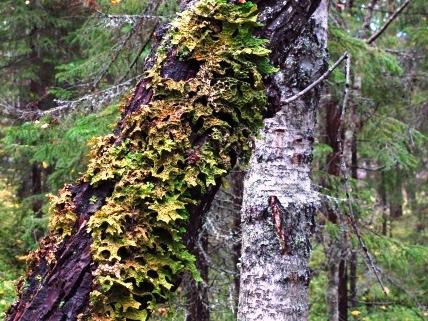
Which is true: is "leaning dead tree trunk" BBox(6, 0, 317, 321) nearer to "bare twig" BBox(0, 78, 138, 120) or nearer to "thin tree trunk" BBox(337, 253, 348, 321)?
"bare twig" BBox(0, 78, 138, 120)

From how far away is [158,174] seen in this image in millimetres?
1519

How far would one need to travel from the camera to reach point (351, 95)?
684 cm

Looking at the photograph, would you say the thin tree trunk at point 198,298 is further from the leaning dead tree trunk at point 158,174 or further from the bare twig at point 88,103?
the leaning dead tree trunk at point 158,174

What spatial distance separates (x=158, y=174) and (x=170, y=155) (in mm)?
68

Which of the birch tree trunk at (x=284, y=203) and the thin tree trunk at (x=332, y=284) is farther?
the thin tree trunk at (x=332, y=284)

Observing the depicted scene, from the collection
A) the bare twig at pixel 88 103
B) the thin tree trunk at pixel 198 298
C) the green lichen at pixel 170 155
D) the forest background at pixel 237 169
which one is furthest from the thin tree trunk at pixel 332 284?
the green lichen at pixel 170 155

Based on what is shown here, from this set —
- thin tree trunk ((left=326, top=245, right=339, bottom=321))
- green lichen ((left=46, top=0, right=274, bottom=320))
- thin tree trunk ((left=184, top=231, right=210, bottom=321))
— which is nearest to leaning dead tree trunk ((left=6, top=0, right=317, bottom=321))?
green lichen ((left=46, top=0, right=274, bottom=320))

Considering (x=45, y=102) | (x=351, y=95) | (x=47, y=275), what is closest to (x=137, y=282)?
(x=47, y=275)

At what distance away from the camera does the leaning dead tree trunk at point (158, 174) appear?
141cm

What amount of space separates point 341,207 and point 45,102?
27.2 ft

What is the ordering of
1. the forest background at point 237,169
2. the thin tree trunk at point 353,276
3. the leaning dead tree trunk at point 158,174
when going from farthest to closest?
the thin tree trunk at point 353,276 → the forest background at point 237,169 → the leaning dead tree trunk at point 158,174

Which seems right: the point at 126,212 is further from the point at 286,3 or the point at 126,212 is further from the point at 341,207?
the point at 341,207

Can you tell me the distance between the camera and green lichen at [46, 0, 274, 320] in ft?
4.66

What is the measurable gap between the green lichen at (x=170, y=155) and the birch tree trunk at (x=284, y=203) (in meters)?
1.60
